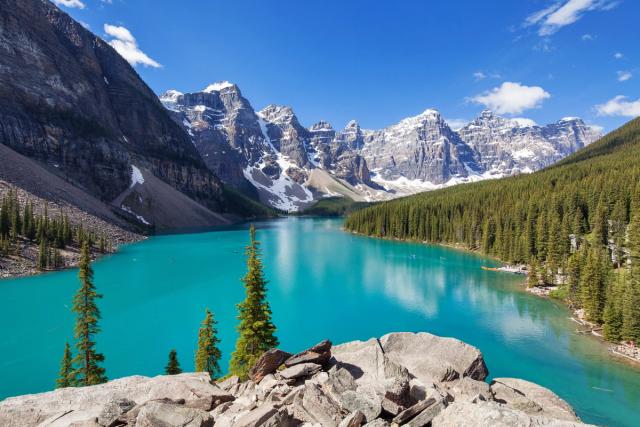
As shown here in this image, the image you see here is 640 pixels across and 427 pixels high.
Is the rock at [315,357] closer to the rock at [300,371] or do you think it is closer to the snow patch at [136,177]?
the rock at [300,371]

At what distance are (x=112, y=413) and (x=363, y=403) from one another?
7.36 meters

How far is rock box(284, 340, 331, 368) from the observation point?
13.4 m

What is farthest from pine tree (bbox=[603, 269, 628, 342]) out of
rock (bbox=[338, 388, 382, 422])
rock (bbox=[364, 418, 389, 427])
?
rock (bbox=[364, 418, 389, 427])

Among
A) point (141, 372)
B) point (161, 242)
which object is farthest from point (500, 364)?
point (161, 242)

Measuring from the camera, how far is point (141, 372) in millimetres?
27078

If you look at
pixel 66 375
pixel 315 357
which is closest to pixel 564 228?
pixel 315 357

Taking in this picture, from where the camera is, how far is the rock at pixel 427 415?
31.0ft

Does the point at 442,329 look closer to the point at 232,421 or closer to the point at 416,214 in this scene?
the point at 232,421

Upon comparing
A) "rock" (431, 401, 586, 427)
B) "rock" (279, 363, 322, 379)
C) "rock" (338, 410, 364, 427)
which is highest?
"rock" (431, 401, 586, 427)

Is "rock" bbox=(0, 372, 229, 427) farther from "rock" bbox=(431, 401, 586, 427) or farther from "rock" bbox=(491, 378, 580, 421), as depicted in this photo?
"rock" bbox=(491, 378, 580, 421)

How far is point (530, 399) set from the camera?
13.1m

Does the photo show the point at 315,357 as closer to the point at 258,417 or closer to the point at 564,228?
the point at 258,417

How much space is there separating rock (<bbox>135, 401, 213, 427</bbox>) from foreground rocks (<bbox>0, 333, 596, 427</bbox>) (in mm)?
27

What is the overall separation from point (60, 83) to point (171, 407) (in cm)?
20181
